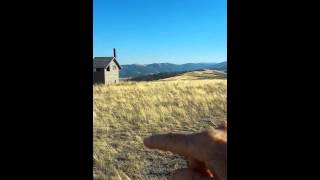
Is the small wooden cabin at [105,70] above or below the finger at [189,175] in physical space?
above

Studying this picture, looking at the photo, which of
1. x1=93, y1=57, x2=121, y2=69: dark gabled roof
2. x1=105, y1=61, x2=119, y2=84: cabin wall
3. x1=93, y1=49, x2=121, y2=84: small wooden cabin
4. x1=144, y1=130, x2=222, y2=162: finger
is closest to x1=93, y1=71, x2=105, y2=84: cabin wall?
x1=93, y1=49, x2=121, y2=84: small wooden cabin

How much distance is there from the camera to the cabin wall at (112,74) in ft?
125

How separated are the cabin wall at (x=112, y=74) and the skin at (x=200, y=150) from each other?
122ft

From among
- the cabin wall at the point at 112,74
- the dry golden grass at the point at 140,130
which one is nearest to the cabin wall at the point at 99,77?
the cabin wall at the point at 112,74

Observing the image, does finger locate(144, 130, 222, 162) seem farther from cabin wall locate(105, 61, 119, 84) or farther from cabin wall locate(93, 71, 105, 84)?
cabin wall locate(105, 61, 119, 84)

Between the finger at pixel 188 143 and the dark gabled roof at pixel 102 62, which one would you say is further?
the dark gabled roof at pixel 102 62

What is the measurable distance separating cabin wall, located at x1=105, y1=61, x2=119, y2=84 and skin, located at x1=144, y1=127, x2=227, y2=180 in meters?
37.1

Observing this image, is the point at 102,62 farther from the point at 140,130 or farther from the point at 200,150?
the point at 200,150

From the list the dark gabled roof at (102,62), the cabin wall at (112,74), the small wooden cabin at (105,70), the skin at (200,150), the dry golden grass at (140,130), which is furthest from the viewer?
the cabin wall at (112,74)

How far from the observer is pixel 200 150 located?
84 centimetres

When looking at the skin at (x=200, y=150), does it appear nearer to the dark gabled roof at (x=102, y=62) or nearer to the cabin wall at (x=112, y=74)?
the dark gabled roof at (x=102, y=62)
